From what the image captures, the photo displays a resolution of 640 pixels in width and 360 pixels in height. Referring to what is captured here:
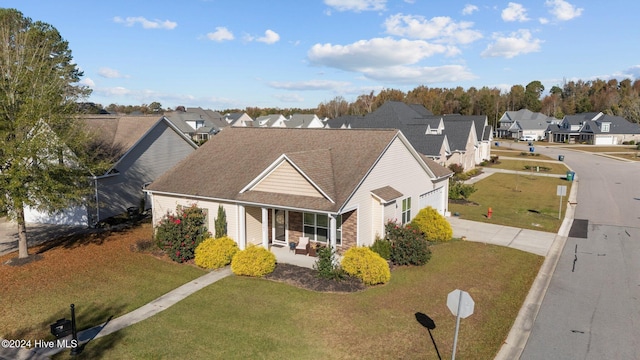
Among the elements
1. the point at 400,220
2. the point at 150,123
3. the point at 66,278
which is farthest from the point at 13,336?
the point at 150,123

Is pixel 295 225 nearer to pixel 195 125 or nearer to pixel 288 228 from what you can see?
pixel 288 228

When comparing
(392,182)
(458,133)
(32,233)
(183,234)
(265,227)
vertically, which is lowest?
(32,233)

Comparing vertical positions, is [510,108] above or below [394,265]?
above

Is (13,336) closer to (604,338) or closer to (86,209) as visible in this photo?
(86,209)

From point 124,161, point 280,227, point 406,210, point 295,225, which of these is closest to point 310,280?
point 295,225

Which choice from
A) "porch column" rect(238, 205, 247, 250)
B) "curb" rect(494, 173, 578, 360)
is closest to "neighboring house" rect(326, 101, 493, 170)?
"curb" rect(494, 173, 578, 360)

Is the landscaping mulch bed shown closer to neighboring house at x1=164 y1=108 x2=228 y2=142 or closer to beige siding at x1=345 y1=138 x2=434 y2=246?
beige siding at x1=345 y1=138 x2=434 y2=246

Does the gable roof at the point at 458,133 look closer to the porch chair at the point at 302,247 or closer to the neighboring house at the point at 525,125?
the porch chair at the point at 302,247
